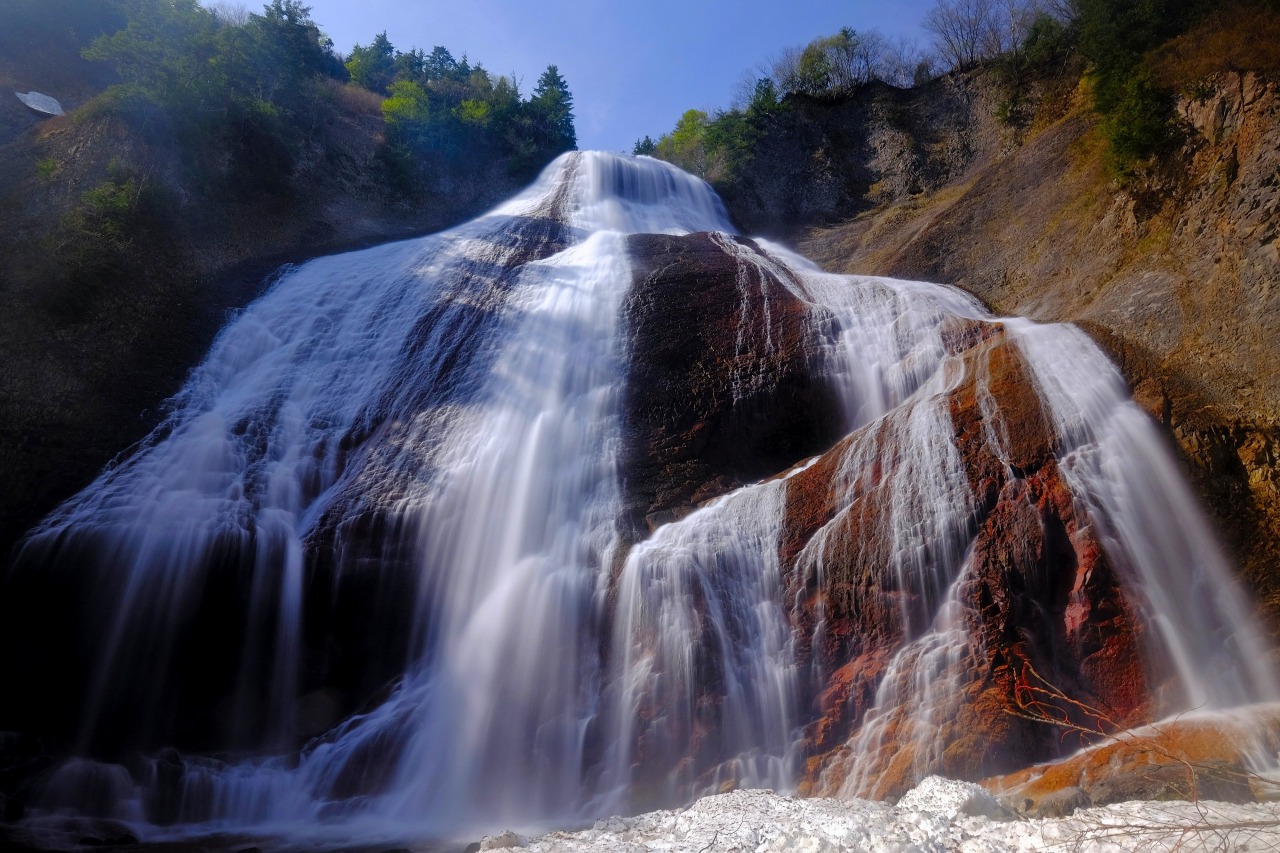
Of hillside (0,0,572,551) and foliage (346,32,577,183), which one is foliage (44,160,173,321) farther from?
foliage (346,32,577,183)

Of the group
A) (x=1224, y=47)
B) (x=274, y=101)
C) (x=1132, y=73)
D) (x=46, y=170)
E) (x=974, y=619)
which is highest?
(x=274, y=101)

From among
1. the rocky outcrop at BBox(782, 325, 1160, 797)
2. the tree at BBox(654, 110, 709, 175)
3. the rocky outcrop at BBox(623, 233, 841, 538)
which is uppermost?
the tree at BBox(654, 110, 709, 175)

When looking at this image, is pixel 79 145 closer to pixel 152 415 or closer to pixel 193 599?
pixel 152 415

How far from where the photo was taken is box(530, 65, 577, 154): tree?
32188 mm

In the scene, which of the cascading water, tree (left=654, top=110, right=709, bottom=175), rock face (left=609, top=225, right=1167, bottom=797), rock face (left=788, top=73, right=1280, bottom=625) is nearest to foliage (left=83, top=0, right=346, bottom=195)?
the cascading water

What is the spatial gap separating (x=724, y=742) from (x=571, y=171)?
22819mm

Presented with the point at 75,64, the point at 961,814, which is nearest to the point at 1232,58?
the point at 961,814

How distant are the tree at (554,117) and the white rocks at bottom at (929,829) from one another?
3024 centimetres

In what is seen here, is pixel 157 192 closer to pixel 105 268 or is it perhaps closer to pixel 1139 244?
pixel 105 268

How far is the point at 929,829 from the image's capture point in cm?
490

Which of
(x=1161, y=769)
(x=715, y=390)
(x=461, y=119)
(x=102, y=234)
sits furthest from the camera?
(x=461, y=119)

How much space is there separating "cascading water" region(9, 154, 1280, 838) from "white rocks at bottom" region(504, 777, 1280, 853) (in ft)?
4.48

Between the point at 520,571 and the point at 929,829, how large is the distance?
21.0ft

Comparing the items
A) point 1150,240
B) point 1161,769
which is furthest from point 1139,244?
point 1161,769
